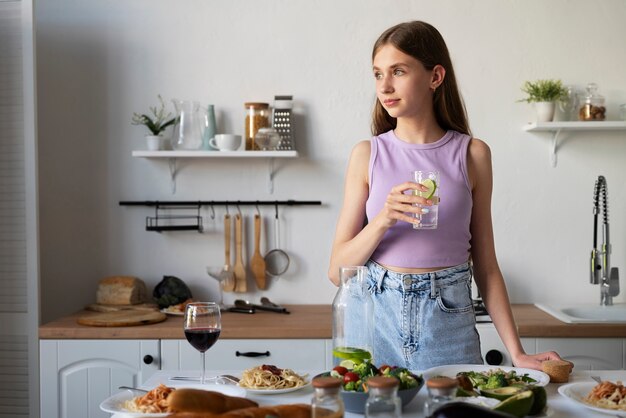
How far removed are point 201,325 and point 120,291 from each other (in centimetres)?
193

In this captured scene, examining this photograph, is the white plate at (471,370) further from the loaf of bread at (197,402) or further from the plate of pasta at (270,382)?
the loaf of bread at (197,402)

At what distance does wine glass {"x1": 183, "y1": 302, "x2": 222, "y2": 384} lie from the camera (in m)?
1.63

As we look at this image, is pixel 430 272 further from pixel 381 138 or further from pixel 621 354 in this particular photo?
pixel 621 354

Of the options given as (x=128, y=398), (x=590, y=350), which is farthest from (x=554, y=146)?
(x=128, y=398)

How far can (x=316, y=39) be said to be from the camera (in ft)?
11.9

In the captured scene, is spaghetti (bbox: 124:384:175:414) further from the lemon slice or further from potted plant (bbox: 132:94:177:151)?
potted plant (bbox: 132:94:177:151)

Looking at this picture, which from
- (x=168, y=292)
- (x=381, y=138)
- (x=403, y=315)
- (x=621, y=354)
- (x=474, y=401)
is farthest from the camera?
(x=168, y=292)

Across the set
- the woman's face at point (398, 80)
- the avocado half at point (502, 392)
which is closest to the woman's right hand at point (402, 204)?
the woman's face at point (398, 80)

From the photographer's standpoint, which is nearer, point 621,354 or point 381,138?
point 381,138

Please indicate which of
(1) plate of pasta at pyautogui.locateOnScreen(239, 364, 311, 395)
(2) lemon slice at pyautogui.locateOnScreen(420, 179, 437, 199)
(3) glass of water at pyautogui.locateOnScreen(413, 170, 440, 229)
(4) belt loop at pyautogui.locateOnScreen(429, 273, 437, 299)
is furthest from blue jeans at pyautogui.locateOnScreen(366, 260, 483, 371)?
(1) plate of pasta at pyautogui.locateOnScreen(239, 364, 311, 395)

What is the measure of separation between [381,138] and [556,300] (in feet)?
5.83

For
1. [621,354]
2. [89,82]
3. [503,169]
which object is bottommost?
[621,354]

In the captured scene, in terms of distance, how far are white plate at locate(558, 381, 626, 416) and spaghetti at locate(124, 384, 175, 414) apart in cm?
76

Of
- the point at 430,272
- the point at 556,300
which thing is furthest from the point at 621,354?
the point at 430,272
